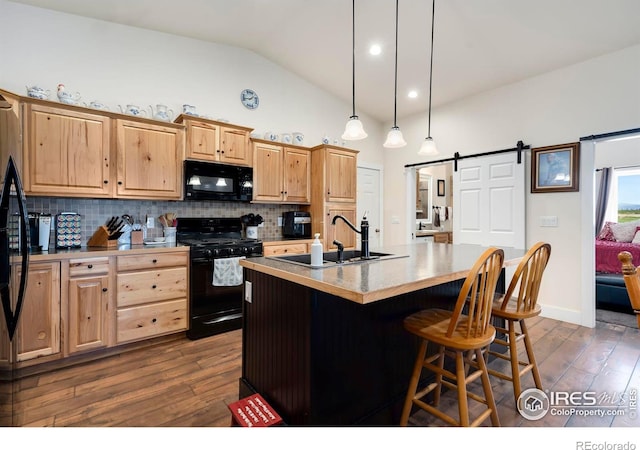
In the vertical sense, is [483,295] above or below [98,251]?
below

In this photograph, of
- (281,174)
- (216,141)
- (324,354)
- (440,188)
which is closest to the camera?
(324,354)

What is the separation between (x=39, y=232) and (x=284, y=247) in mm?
2206

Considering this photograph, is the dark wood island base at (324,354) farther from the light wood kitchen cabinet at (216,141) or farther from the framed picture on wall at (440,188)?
the framed picture on wall at (440,188)

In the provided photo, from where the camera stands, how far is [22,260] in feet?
5.03

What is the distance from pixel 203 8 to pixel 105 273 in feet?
→ 8.38

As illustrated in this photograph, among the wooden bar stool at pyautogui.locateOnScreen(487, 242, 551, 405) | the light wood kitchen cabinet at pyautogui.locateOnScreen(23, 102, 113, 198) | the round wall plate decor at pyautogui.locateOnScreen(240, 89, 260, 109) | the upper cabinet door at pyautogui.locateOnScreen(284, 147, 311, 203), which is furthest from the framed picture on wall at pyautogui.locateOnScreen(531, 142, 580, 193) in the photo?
the light wood kitchen cabinet at pyautogui.locateOnScreen(23, 102, 113, 198)

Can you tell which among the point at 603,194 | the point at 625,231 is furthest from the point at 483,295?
the point at 603,194

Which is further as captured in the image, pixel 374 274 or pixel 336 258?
pixel 336 258

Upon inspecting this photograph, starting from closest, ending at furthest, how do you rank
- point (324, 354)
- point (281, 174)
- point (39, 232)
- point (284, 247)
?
point (324, 354) < point (39, 232) < point (284, 247) < point (281, 174)

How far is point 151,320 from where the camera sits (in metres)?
2.84

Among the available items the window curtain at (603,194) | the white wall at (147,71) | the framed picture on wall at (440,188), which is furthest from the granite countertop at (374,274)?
the window curtain at (603,194)

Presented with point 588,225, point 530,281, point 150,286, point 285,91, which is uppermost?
point 285,91

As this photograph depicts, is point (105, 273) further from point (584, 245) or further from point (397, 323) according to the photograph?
point (584, 245)

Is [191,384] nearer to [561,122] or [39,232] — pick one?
[39,232]
